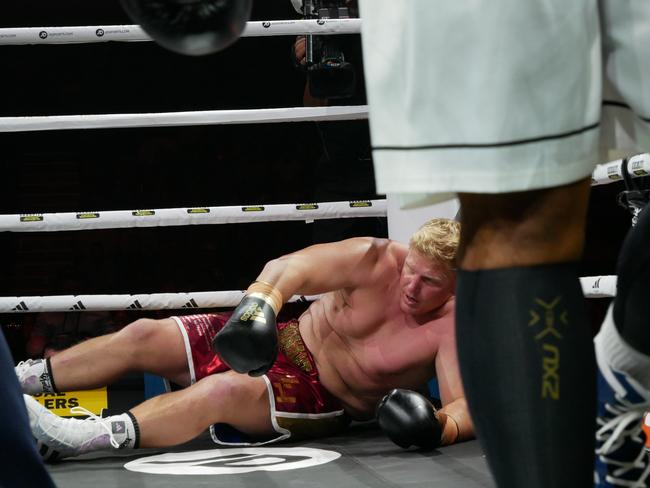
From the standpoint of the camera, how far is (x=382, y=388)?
1.81 metres

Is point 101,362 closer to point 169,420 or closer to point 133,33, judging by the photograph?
point 169,420

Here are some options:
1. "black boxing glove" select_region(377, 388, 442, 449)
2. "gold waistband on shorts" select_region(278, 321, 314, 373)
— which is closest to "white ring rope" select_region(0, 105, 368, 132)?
"gold waistband on shorts" select_region(278, 321, 314, 373)

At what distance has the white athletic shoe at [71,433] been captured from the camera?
4.93ft

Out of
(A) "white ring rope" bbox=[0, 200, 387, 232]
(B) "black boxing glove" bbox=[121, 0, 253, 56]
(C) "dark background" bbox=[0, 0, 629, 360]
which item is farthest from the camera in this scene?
(C) "dark background" bbox=[0, 0, 629, 360]

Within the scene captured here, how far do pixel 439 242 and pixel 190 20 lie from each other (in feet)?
3.42

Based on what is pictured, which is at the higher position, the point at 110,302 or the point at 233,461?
the point at 110,302

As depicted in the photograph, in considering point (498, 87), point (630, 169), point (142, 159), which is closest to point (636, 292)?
point (498, 87)

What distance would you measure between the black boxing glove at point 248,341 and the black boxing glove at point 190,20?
797mm

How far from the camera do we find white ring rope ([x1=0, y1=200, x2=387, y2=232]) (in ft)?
6.54

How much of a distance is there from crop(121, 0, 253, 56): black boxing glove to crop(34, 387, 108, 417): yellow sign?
137 centimetres

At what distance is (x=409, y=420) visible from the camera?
150 centimetres

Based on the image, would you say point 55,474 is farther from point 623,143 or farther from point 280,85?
point 280,85

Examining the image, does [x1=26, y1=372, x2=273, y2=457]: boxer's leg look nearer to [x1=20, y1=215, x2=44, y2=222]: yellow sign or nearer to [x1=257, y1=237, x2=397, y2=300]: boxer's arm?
[x1=257, y1=237, x2=397, y2=300]: boxer's arm

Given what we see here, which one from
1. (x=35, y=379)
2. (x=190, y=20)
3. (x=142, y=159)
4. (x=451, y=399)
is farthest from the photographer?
(x=142, y=159)
